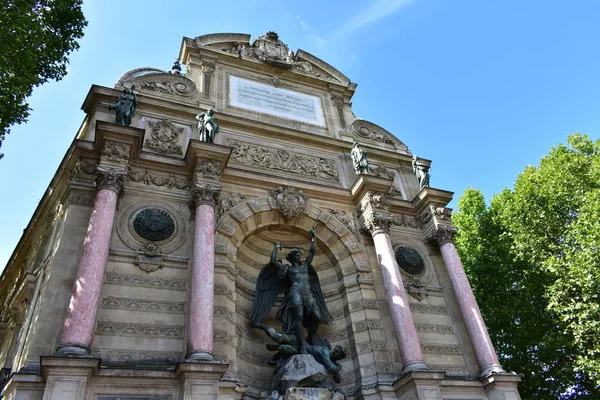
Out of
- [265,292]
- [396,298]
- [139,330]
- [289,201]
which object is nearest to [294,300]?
[265,292]

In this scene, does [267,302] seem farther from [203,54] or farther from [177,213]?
[203,54]

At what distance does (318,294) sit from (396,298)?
2.13 m

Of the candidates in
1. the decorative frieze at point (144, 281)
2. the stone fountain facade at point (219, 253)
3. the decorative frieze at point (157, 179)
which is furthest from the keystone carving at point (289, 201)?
the decorative frieze at point (144, 281)

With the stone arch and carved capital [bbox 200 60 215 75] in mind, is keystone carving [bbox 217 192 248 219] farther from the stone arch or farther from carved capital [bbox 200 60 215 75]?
carved capital [bbox 200 60 215 75]

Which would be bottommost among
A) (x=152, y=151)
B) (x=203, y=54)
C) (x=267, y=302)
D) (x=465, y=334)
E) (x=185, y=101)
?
(x=465, y=334)

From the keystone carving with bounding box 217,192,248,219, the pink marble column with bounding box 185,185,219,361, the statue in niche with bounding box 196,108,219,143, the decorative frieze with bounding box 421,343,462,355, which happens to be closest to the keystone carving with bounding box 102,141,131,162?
the pink marble column with bounding box 185,185,219,361

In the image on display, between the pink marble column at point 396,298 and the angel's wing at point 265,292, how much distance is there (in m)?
2.91

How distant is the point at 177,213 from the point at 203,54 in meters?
7.07

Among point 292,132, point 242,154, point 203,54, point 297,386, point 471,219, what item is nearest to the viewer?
point 297,386

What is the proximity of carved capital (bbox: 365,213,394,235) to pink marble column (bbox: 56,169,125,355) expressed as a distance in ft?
22.3

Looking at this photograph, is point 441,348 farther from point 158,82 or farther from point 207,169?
point 158,82

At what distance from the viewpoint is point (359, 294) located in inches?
483

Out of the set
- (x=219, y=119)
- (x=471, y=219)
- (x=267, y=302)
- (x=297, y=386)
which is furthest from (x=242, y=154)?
(x=471, y=219)

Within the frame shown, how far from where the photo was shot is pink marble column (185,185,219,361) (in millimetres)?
8961
